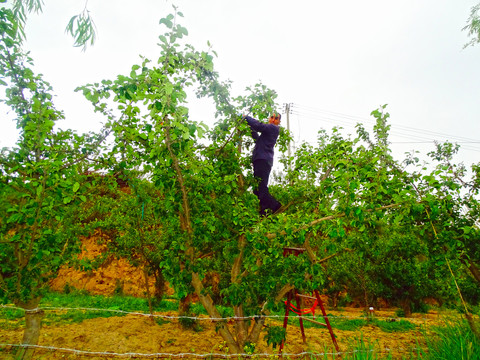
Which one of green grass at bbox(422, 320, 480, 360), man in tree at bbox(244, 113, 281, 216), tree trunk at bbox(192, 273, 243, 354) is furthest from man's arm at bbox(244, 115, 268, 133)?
green grass at bbox(422, 320, 480, 360)

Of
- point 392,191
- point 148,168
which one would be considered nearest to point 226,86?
point 148,168

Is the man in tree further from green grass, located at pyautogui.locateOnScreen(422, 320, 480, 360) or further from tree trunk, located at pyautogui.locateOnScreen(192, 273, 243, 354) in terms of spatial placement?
green grass, located at pyautogui.locateOnScreen(422, 320, 480, 360)

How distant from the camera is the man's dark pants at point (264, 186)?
13.8 feet

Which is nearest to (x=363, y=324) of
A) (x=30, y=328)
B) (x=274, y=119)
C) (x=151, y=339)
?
(x=151, y=339)

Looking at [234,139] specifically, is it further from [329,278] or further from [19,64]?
[329,278]

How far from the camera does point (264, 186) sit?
172 inches

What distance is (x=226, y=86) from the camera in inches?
159

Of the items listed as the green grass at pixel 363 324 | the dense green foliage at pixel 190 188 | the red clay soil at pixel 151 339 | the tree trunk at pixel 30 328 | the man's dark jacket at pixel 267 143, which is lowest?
the red clay soil at pixel 151 339

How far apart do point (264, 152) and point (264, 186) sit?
21.4 inches

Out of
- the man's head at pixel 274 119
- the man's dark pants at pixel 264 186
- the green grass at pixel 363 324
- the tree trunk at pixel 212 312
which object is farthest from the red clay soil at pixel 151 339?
the man's head at pixel 274 119

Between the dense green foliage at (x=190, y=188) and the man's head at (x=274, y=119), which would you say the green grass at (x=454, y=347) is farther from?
the man's head at (x=274, y=119)

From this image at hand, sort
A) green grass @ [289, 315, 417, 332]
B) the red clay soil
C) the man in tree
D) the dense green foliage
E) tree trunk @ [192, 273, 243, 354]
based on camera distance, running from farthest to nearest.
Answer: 1. green grass @ [289, 315, 417, 332]
2. the red clay soil
3. the man in tree
4. tree trunk @ [192, 273, 243, 354]
5. the dense green foliage

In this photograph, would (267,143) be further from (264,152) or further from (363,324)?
(363,324)

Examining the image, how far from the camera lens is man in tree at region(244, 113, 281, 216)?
3919 millimetres
